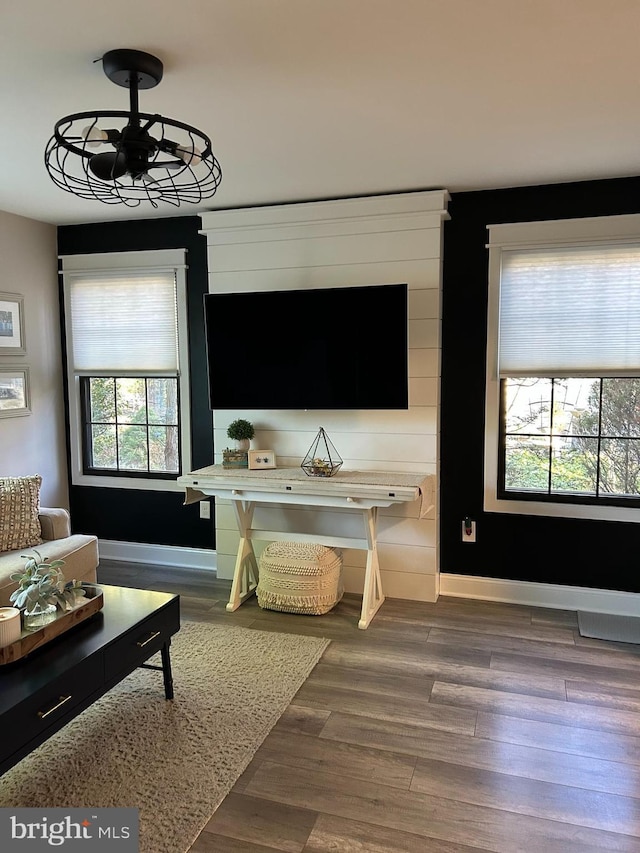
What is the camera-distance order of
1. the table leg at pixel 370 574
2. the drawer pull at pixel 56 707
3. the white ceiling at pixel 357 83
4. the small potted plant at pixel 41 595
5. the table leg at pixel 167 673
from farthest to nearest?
the table leg at pixel 370 574 → the table leg at pixel 167 673 → the small potted plant at pixel 41 595 → the drawer pull at pixel 56 707 → the white ceiling at pixel 357 83

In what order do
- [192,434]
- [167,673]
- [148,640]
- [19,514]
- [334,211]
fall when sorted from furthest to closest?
[192,434]
[334,211]
[19,514]
[167,673]
[148,640]

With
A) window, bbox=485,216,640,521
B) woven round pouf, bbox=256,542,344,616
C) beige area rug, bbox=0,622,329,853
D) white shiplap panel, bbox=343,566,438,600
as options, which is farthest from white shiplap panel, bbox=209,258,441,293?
beige area rug, bbox=0,622,329,853

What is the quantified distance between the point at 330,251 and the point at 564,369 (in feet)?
5.23

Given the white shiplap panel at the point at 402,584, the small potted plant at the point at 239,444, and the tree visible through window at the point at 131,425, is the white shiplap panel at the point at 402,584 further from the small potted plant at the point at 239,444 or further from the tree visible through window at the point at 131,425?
the tree visible through window at the point at 131,425

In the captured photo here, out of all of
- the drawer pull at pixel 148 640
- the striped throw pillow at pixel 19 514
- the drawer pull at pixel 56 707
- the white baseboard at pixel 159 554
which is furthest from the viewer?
the white baseboard at pixel 159 554

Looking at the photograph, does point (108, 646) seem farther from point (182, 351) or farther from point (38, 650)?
point (182, 351)

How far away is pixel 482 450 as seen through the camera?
393 cm

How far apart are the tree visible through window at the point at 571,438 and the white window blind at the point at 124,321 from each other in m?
2.36

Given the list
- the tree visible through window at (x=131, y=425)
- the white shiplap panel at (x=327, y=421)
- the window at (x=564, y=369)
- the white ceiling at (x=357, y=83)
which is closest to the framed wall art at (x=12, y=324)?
the tree visible through window at (x=131, y=425)

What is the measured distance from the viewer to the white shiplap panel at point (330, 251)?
12.4 feet

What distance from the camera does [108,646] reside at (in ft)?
7.73

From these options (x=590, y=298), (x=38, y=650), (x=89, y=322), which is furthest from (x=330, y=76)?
(x=89, y=322)

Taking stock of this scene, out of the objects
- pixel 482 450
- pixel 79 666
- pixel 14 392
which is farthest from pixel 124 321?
pixel 79 666

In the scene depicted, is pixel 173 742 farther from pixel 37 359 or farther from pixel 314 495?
pixel 37 359
